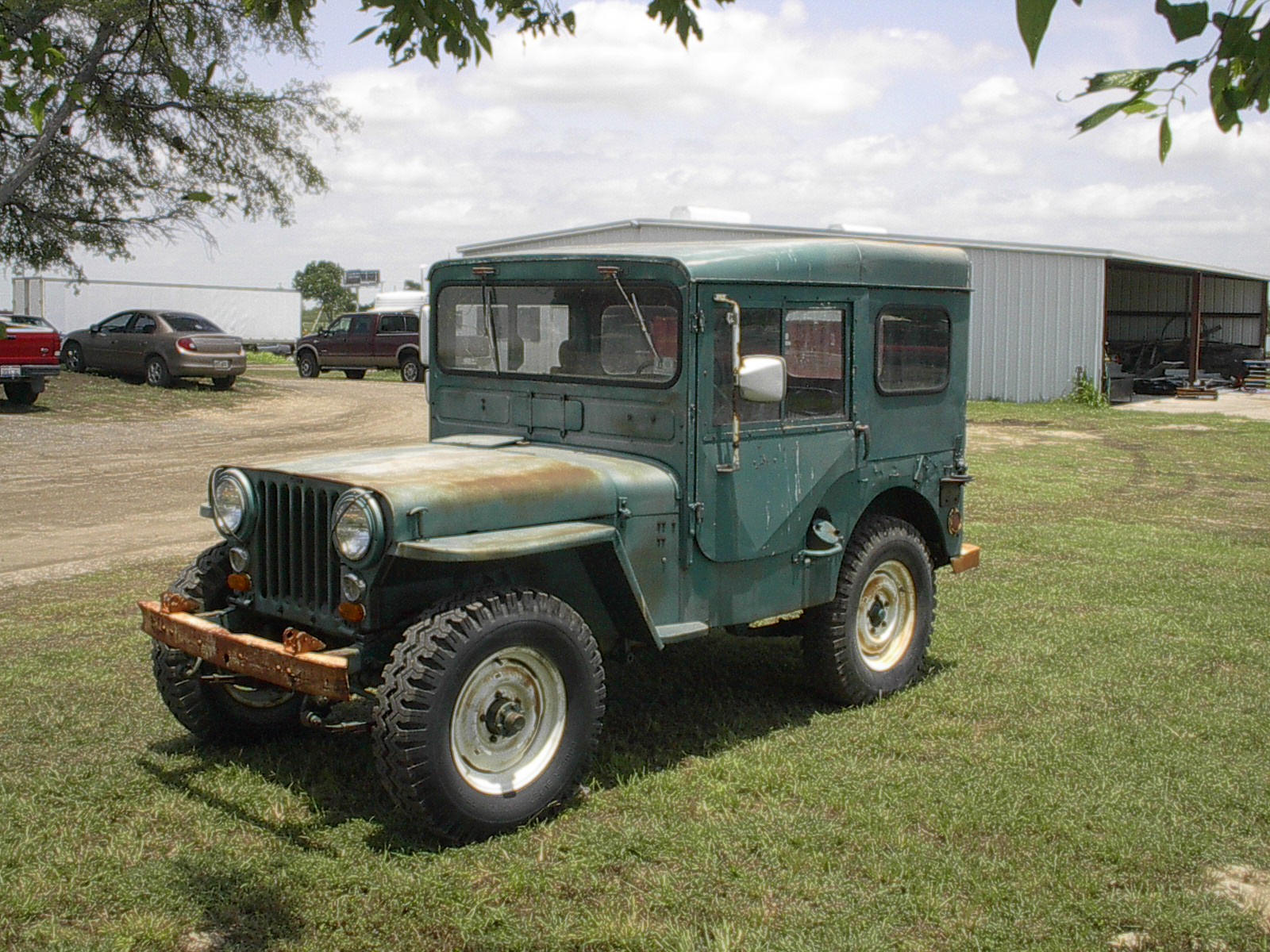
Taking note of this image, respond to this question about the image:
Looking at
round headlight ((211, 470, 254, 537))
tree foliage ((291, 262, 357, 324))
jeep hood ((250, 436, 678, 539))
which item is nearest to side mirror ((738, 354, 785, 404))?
jeep hood ((250, 436, 678, 539))

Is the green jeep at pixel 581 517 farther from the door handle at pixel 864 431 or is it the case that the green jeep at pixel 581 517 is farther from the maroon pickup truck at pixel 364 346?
the maroon pickup truck at pixel 364 346

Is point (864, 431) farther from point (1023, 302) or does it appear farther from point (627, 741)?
point (1023, 302)

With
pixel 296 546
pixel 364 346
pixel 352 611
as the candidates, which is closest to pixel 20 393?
pixel 364 346

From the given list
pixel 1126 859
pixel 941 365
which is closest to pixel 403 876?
pixel 1126 859

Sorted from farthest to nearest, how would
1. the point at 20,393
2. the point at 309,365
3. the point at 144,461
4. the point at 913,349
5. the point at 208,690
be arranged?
the point at 309,365 → the point at 20,393 → the point at 144,461 → the point at 913,349 → the point at 208,690

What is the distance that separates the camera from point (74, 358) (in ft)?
88.3

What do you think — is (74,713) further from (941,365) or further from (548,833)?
(941,365)

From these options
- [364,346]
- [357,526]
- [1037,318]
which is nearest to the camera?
[357,526]

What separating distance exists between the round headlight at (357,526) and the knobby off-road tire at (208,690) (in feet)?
2.83

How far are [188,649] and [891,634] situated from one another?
3348 millimetres

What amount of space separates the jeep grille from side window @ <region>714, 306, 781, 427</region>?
5.37 feet

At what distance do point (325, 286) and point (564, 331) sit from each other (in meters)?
102

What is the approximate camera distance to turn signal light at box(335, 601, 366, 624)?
15.1 ft

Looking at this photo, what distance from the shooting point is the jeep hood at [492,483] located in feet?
15.0
